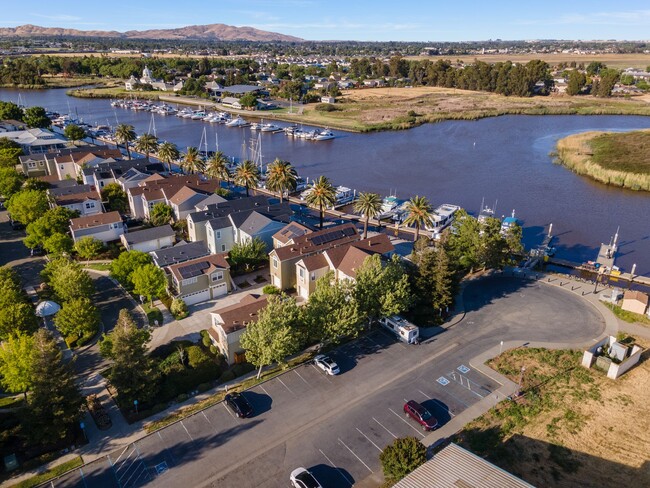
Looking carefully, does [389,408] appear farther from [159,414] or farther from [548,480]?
[159,414]

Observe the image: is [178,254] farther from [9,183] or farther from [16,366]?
[9,183]

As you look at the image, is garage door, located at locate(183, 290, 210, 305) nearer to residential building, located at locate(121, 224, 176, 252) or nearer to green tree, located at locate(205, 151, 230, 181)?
residential building, located at locate(121, 224, 176, 252)

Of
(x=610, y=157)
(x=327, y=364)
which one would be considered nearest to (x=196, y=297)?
(x=327, y=364)

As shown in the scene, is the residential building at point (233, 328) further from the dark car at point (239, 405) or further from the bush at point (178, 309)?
the bush at point (178, 309)

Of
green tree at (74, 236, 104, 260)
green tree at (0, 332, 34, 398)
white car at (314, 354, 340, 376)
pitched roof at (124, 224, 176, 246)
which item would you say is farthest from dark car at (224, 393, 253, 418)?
green tree at (74, 236, 104, 260)

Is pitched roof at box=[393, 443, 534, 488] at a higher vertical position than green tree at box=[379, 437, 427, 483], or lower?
higher

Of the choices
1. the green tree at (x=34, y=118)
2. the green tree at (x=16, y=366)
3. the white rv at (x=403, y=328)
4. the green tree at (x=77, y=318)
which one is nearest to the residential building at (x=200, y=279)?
the green tree at (x=77, y=318)
